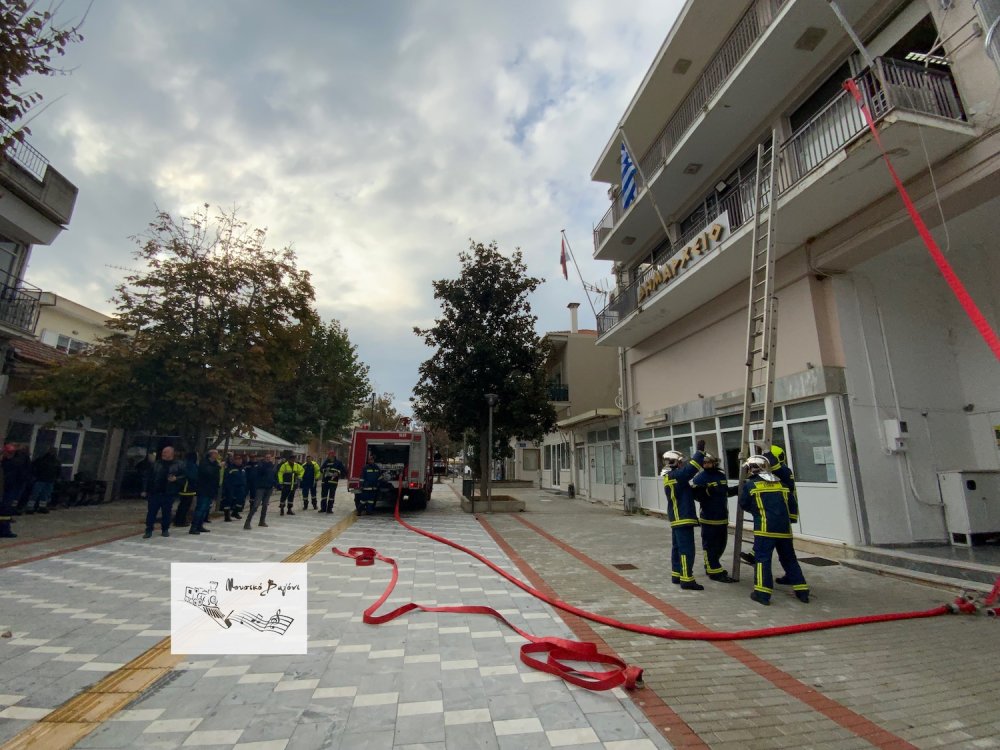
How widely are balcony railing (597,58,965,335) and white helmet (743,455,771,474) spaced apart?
4879 millimetres

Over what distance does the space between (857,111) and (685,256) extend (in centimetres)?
437

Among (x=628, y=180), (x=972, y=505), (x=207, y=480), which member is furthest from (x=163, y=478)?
(x=972, y=505)

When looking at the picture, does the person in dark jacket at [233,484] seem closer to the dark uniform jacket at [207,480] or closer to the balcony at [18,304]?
the dark uniform jacket at [207,480]

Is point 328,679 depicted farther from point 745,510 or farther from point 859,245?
point 859,245

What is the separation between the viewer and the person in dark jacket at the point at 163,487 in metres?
8.73

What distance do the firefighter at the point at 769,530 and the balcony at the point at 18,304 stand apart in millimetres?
16354

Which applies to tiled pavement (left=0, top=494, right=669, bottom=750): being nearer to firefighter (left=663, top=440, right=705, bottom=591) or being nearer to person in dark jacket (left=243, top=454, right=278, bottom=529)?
firefighter (left=663, top=440, right=705, bottom=591)

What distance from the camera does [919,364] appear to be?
868 centimetres

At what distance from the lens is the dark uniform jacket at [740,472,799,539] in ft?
17.5

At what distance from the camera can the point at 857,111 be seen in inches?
294

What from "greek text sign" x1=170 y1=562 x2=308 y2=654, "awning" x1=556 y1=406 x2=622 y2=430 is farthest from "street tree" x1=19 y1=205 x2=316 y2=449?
"awning" x1=556 y1=406 x2=622 y2=430

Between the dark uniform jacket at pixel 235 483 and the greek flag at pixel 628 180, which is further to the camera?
the greek flag at pixel 628 180

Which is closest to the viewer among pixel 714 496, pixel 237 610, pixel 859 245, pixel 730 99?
pixel 237 610

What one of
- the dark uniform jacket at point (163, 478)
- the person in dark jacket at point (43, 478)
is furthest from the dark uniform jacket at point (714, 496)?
the person in dark jacket at point (43, 478)
